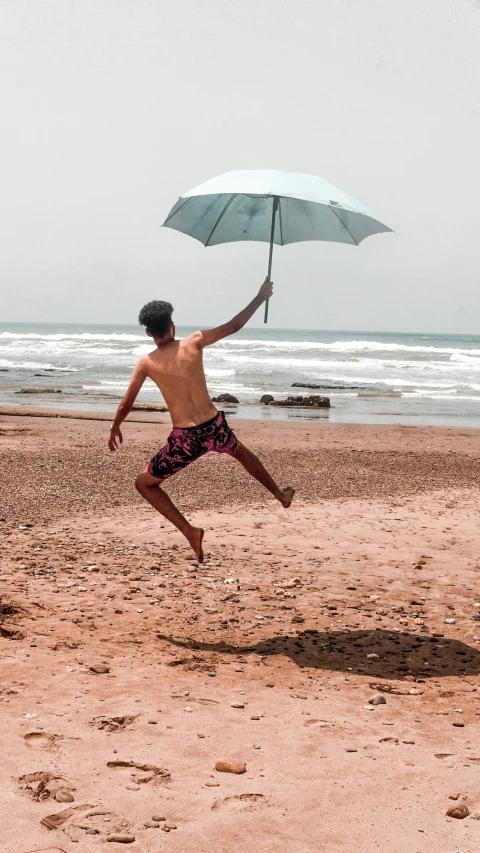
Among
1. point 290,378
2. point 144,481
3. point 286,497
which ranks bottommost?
point 290,378

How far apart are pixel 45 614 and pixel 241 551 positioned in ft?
7.86

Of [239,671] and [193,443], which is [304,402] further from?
[239,671]

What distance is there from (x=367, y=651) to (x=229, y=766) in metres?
2.06

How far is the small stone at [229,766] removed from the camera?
3566 millimetres

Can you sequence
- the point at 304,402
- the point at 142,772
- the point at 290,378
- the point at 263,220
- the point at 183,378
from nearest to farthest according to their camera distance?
the point at 142,772, the point at 183,378, the point at 263,220, the point at 304,402, the point at 290,378

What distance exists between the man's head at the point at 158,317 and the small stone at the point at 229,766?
2.72 m

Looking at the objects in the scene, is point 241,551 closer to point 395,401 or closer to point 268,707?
point 268,707

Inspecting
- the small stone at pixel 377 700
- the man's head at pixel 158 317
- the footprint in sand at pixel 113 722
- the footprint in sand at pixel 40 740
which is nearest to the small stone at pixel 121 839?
the footprint in sand at pixel 40 740

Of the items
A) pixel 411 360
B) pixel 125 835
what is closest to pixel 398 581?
pixel 125 835

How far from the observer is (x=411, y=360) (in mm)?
49000

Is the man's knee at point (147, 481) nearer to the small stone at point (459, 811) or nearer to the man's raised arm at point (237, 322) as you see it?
the man's raised arm at point (237, 322)

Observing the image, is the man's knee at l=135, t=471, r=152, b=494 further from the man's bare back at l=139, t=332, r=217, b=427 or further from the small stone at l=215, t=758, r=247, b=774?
the small stone at l=215, t=758, r=247, b=774

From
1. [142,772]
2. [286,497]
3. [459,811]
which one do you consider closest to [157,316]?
[286,497]

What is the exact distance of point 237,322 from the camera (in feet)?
17.3
